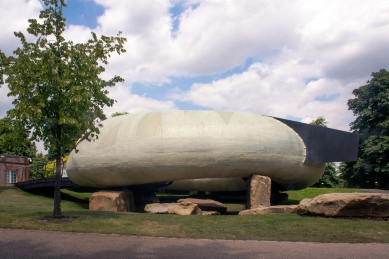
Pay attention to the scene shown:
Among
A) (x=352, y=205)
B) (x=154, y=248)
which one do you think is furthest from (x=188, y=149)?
(x=154, y=248)

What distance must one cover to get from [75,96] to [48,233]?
4.04 m

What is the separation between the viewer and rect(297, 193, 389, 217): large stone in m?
12.2

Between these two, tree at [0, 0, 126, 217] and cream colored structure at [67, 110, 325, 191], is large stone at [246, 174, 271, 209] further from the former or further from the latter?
tree at [0, 0, 126, 217]

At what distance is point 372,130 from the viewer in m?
32.9

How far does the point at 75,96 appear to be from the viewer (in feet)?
37.5

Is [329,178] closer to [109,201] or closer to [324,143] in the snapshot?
[324,143]

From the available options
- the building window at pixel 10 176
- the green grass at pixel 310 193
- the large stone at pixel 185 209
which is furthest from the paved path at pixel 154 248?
the building window at pixel 10 176

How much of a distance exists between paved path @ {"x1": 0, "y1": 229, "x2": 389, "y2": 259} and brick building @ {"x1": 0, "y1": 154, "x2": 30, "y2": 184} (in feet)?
85.3

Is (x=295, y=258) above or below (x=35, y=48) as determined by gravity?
below

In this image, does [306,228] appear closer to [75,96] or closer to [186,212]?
[186,212]

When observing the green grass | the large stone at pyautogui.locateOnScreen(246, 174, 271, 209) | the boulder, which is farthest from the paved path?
the green grass

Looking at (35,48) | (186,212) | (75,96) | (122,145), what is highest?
(35,48)

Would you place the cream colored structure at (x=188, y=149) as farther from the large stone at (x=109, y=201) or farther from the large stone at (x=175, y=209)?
the large stone at (x=175, y=209)

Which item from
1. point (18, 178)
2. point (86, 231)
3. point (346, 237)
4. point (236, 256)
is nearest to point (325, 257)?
point (236, 256)
